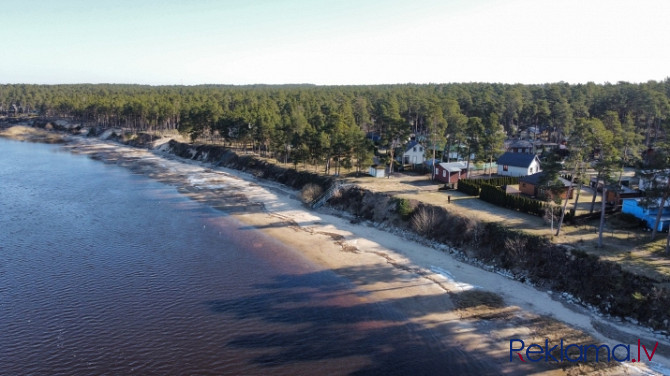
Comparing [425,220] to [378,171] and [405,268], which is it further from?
[378,171]

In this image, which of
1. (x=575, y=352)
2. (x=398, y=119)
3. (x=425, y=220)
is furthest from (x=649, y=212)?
(x=398, y=119)

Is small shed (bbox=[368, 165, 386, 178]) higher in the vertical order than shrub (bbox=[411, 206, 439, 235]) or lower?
higher

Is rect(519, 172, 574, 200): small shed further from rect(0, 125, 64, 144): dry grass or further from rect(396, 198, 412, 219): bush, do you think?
rect(0, 125, 64, 144): dry grass

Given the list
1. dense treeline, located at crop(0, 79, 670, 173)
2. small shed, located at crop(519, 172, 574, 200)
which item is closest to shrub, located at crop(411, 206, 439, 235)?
small shed, located at crop(519, 172, 574, 200)

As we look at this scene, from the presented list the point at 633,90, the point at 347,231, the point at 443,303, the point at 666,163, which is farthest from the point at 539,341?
the point at 633,90

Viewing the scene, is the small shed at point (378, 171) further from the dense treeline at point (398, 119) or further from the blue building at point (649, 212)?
the blue building at point (649, 212)

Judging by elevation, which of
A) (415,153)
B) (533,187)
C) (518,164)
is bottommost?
(533,187)
